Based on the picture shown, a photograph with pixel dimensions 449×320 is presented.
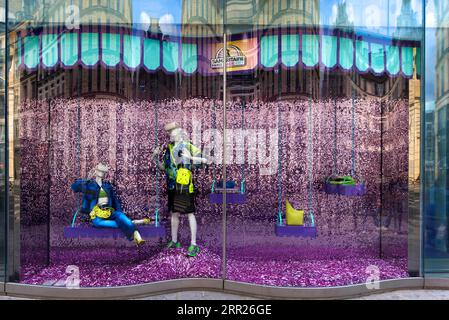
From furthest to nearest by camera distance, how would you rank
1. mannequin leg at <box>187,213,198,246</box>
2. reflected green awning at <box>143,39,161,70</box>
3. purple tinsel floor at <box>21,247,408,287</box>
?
mannequin leg at <box>187,213,198,246</box>, reflected green awning at <box>143,39,161,70</box>, purple tinsel floor at <box>21,247,408,287</box>

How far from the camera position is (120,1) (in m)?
3.55

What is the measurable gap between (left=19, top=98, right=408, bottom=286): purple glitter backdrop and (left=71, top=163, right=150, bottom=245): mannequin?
84 mm

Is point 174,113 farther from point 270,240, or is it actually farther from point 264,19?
point 270,240

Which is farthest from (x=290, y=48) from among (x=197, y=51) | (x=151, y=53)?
(x=151, y=53)

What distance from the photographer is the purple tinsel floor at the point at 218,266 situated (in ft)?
11.4

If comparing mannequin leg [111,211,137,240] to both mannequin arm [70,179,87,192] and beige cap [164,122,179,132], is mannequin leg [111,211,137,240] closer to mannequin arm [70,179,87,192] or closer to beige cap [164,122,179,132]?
mannequin arm [70,179,87,192]

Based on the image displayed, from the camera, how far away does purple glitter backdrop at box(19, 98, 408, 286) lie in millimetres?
3607

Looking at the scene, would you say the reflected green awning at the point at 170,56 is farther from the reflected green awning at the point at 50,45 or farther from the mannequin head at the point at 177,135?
the reflected green awning at the point at 50,45

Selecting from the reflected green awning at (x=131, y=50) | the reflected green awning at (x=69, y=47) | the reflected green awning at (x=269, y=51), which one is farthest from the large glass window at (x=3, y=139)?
the reflected green awning at (x=269, y=51)

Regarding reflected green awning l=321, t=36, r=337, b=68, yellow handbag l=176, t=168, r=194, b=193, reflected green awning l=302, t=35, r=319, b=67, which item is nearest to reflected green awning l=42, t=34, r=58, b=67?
yellow handbag l=176, t=168, r=194, b=193

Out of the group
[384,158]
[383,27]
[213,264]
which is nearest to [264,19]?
[383,27]

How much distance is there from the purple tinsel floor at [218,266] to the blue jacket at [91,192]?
0.44 metres

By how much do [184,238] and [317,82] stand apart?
2.02m

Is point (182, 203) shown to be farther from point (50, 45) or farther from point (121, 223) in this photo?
point (50, 45)
